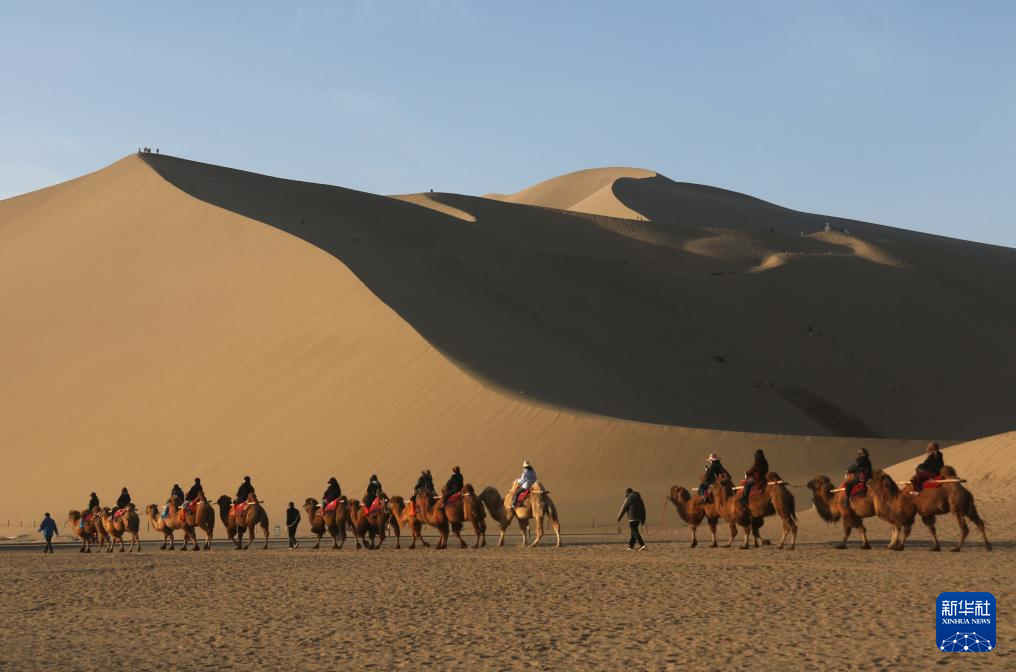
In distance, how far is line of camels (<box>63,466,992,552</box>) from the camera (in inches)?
827

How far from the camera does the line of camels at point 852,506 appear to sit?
2050 centimetres

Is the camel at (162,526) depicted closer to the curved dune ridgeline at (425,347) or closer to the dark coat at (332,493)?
the dark coat at (332,493)

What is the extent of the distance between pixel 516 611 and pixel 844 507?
30.8 feet

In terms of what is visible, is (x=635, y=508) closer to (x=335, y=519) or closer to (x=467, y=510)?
(x=467, y=510)

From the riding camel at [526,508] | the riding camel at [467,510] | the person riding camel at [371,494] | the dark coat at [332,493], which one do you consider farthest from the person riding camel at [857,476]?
the dark coat at [332,493]

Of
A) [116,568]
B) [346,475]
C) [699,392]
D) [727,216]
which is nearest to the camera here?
[116,568]

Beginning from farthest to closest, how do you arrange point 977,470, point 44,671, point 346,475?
point 346,475 → point 977,470 → point 44,671

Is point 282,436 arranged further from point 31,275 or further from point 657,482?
point 31,275

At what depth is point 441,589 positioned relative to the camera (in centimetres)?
Answer: 1741

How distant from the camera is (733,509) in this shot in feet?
77.3

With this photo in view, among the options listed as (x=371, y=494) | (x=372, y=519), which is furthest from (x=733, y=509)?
(x=371, y=494)

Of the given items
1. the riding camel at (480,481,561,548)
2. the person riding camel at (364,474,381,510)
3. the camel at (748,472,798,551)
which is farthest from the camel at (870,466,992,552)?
the person riding camel at (364,474,381,510)

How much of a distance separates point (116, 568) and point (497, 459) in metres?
16.9

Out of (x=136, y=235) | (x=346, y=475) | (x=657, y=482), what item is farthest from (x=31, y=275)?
(x=657, y=482)
